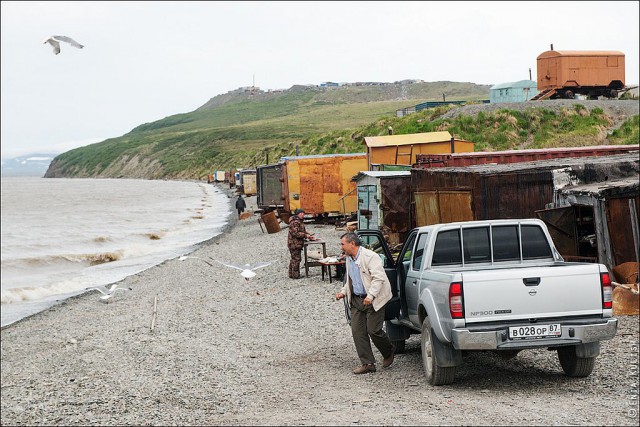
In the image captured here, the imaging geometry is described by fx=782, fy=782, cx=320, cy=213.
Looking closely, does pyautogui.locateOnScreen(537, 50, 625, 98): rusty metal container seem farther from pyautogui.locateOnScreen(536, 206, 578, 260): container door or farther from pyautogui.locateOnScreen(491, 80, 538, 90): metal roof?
pyautogui.locateOnScreen(536, 206, 578, 260): container door

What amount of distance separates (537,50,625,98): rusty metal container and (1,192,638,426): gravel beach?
1499 inches

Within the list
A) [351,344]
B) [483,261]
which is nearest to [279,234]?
[351,344]

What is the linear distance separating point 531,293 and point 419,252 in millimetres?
2068

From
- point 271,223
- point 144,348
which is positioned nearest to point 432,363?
point 144,348

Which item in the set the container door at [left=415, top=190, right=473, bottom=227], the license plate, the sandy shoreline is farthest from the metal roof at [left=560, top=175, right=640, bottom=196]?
the license plate

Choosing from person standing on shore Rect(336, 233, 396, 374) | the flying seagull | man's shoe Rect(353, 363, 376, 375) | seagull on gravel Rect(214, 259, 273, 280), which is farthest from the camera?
seagull on gravel Rect(214, 259, 273, 280)

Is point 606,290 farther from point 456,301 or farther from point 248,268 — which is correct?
point 248,268

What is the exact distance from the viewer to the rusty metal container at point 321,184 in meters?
35.4

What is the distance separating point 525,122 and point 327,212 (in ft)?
72.7

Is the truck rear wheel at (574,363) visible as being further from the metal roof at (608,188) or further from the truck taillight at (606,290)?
the metal roof at (608,188)

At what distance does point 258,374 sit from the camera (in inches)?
461

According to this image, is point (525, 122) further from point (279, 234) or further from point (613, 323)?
point (613, 323)

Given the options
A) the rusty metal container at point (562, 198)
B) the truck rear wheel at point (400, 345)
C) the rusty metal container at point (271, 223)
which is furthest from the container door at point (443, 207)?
the rusty metal container at point (271, 223)

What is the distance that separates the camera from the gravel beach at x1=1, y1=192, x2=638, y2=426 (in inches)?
320
